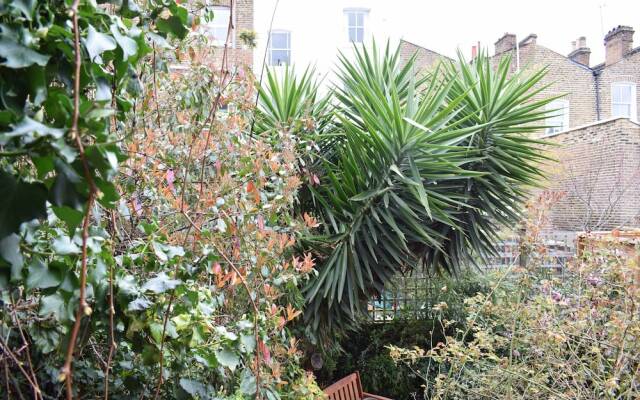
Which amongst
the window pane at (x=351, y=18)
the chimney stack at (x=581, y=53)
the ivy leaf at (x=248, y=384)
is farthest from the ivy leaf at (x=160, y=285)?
the chimney stack at (x=581, y=53)

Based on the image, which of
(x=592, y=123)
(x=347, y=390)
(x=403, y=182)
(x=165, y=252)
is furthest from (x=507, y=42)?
(x=165, y=252)

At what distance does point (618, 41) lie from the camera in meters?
17.8

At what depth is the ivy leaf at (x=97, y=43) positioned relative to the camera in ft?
2.46

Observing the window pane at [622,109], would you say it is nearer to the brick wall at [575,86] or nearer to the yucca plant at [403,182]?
the brick wall at [575,86]

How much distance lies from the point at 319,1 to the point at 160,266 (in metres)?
13.3

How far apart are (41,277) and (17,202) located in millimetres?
219

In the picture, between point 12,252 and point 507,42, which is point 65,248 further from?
point 507,42

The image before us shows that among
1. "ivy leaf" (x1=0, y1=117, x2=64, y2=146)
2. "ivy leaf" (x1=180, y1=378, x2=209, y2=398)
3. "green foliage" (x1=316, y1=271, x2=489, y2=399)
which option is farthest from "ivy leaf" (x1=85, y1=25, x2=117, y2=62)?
"green foliage" (x1=316, y1=271, x2=489, y2=399)

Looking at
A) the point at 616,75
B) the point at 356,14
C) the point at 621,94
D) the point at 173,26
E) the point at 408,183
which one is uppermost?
the point at 356,14

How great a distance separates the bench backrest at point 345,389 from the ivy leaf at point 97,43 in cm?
326

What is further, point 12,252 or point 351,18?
point 351,18

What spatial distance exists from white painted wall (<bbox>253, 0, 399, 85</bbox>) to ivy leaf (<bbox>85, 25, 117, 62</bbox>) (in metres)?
12.6

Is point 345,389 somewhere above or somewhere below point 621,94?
below

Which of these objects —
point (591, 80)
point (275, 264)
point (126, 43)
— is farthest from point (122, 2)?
point (591, 80)
